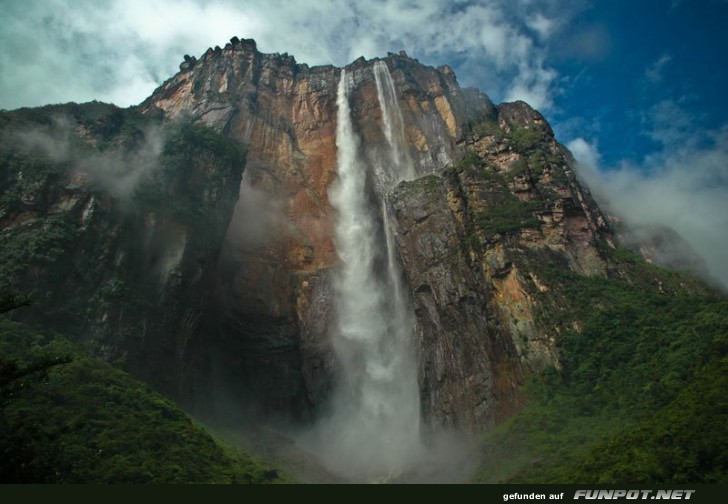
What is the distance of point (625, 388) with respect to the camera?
87.8ft

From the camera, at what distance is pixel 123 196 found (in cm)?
3409

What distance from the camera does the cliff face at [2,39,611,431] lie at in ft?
105

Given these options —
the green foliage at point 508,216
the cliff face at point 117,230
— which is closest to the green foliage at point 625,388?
the green foliage at point 508,216

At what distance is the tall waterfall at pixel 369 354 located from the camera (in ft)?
115

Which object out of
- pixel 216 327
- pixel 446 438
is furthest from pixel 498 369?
pixel 216 327

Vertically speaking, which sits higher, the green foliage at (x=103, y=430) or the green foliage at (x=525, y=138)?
the green foliage at (x=525, y=138)

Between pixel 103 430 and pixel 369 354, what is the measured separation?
73.5ft

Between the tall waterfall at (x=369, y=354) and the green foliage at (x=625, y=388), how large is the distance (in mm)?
9045

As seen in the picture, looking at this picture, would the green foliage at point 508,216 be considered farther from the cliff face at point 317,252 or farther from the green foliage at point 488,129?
the green foliage at point 488,129

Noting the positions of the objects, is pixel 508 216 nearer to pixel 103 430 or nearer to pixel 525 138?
pixel 525 138

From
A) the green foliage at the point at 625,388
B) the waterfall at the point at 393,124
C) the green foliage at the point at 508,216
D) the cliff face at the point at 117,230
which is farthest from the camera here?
the waterfall at the point at 393,124

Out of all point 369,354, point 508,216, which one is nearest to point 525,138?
point 508,216

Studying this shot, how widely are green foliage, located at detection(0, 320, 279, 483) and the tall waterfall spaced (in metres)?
11.2

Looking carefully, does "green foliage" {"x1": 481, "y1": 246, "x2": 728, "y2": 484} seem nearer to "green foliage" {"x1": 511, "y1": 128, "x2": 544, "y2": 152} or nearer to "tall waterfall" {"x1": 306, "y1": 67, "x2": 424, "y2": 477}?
"tall waterfall" {"x1": 306, "y1": 67, "x2": 424, "y2": 477}
